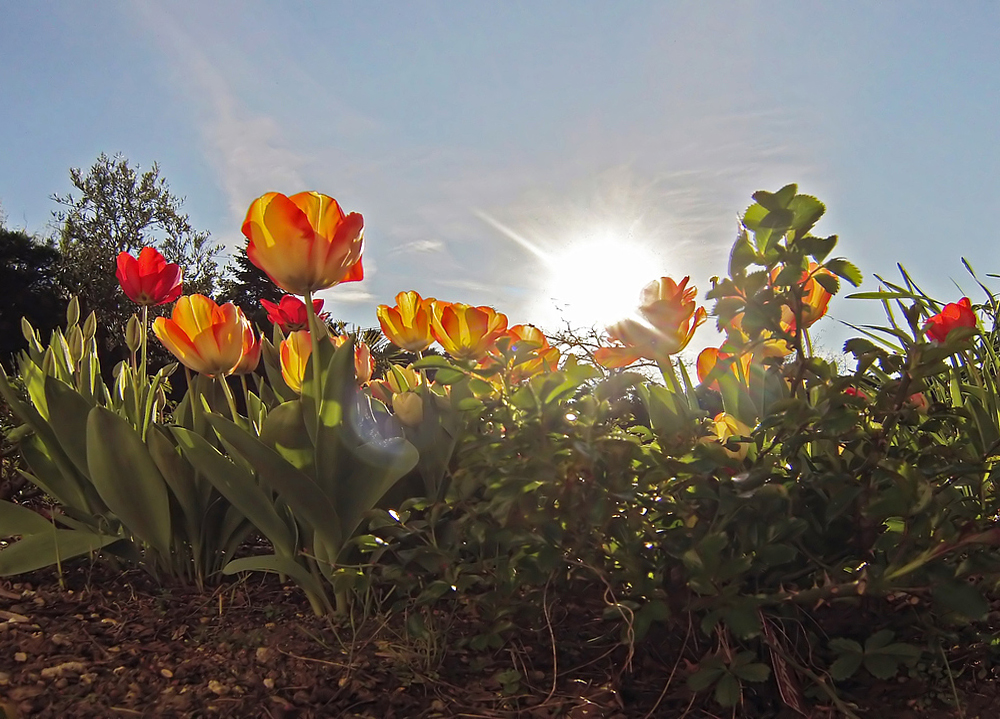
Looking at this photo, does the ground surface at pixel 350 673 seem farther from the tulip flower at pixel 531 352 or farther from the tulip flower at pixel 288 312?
the tulip flower at pixel 288 312

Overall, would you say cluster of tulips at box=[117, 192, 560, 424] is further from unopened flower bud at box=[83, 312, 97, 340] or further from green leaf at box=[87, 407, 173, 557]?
unopened flower bud at box=[83, 312, 97, 340]

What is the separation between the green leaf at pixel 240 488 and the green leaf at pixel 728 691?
37.9 inches

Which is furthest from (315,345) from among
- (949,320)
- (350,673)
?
(949,320)

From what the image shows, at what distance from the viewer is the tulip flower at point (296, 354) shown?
183 cm

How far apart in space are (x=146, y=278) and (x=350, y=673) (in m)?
1.41

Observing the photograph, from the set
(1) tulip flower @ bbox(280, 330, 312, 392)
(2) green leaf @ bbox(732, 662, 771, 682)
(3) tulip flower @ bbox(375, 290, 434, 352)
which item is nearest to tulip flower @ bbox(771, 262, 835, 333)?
(2) green leaf @ bbox(732, 662, 771, 682)

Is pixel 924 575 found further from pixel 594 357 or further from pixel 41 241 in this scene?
pixel 41 241

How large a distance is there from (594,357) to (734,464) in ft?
1.30

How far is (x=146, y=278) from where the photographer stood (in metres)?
2.27

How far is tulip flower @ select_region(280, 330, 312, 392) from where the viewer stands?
1.83 meters

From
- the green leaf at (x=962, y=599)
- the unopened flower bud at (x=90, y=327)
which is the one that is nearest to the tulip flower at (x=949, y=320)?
the green leaf at (x=962, y=599)

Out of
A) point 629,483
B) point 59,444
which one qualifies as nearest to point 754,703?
point 629,483

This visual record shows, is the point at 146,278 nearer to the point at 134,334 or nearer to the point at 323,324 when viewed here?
the point at 134,334

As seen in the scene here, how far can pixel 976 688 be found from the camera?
4.50 ft
